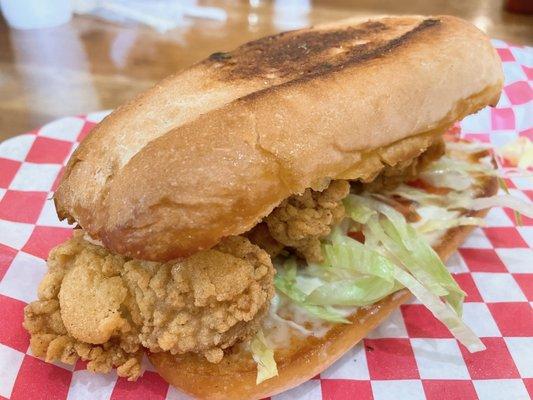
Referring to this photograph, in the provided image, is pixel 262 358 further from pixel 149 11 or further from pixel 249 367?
pixel 149 11

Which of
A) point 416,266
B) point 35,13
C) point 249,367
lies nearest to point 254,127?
point 249,367

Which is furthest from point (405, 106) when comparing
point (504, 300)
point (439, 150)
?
point (504, 300)

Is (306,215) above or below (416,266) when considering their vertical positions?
above

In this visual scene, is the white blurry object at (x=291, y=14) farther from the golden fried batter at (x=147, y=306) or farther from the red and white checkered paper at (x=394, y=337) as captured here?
the golden fried batter at (x=147, y=306)

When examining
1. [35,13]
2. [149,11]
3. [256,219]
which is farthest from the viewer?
[149,11]

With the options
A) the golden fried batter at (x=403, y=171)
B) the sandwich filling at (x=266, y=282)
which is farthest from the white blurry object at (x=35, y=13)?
the golden fried batter at (x=403, y=171)
